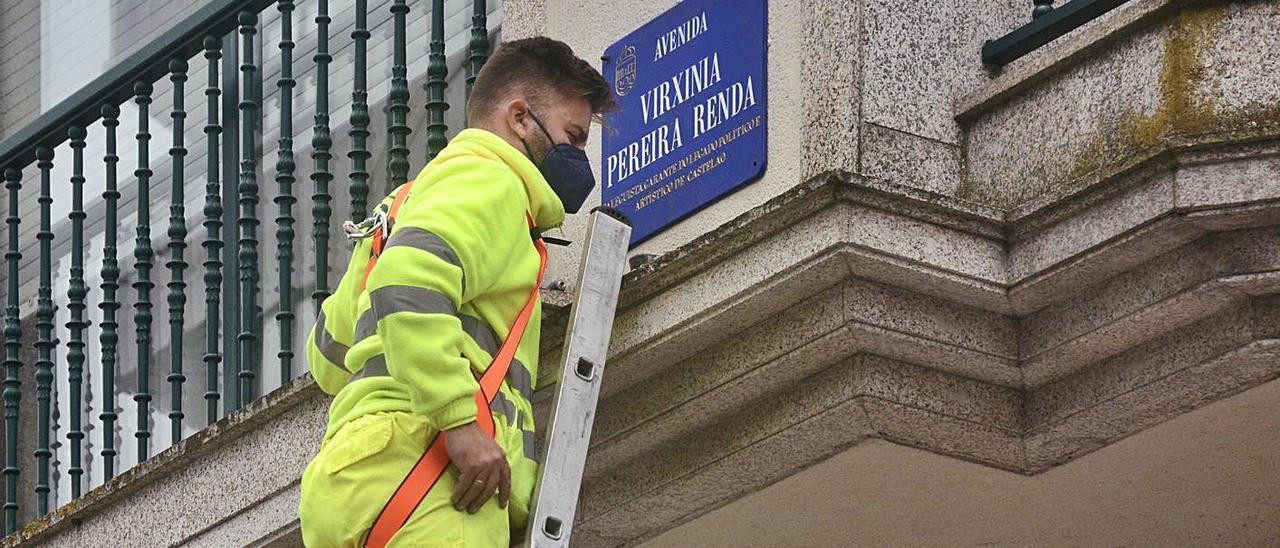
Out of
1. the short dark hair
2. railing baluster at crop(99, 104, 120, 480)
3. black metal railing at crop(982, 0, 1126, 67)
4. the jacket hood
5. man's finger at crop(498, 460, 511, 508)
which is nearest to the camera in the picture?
man's finger at crop(498, 460, 511, 508)

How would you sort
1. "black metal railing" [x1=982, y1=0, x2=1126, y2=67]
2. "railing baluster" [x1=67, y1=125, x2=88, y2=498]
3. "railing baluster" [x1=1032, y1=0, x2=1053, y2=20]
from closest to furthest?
"black metal railing" [x1=982, y1=0, x2=1126, y2=67] < "railing baluster" [x1=1032, y1=0, x2=1053, y2=20] < "railing baluster" [x1=67, y1=125, x2=88, y2=498]

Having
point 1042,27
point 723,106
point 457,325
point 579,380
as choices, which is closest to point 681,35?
point 723,106

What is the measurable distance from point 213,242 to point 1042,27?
9.38ft

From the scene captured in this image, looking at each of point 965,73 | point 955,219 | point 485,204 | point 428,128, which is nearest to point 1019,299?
point 955,219

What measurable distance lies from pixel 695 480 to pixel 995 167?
3.83ft

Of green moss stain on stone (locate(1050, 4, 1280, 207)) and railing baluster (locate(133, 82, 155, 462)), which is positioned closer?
green moss stain on stone (locate(1050, 4, 1280, 207))

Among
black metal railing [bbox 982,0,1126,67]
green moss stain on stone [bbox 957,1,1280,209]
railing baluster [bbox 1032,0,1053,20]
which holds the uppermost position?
railing baluster [bbox 1032,0,1053,20]

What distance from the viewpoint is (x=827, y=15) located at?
8258 millimetres

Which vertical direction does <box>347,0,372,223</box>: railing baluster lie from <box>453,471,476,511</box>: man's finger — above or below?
above

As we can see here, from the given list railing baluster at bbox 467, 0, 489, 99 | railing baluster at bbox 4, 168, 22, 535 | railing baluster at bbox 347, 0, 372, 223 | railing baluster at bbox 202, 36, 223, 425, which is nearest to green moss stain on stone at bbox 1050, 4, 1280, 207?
railing baluster at bbox 467, 0, 489, 99

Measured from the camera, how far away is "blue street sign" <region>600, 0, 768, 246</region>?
8.49m

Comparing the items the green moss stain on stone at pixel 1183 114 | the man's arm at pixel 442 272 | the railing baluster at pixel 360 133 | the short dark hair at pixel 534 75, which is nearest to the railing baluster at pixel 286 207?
the railing baluster at pixel 360 133

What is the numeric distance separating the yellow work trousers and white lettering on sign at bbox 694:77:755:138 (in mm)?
1606

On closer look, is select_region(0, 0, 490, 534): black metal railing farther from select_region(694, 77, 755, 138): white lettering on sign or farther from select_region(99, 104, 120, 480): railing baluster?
select_region(694, 77, 755, 138): white lettering on sign
